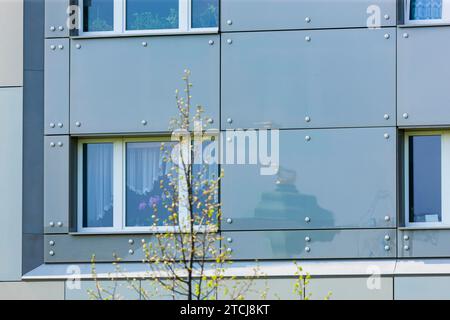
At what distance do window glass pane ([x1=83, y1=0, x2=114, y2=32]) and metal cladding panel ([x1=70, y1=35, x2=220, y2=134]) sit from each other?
31cm

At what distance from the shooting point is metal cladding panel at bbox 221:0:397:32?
49.2ft

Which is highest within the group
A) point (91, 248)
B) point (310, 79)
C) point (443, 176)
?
point (310, 79)

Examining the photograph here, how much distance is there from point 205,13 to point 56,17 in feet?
6.04

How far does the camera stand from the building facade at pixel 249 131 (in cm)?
1481

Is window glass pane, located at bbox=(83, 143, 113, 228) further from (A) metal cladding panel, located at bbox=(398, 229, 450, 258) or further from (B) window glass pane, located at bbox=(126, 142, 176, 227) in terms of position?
(A) metal cladding panel, located at bbox=(398, 229, 450, 258)

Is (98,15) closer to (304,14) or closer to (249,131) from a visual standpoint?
(249,131)

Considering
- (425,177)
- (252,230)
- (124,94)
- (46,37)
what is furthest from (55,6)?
(425,177)

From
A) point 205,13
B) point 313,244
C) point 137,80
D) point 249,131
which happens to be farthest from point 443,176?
point 137,80

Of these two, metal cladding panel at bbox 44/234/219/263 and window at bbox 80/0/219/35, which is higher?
window at bbox 80/0/219/35

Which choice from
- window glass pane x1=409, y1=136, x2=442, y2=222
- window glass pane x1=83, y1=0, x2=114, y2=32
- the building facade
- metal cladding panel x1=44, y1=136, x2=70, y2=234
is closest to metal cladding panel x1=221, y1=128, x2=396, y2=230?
the building facade

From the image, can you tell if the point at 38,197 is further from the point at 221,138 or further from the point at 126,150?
the point at 221,138

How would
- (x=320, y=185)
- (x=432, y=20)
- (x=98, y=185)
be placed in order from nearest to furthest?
1. (x=320, y=185)
2. (x=432, y=20)
3. (x=98, y=185)

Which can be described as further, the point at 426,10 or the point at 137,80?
the point at 137,80

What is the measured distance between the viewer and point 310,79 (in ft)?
49.4
